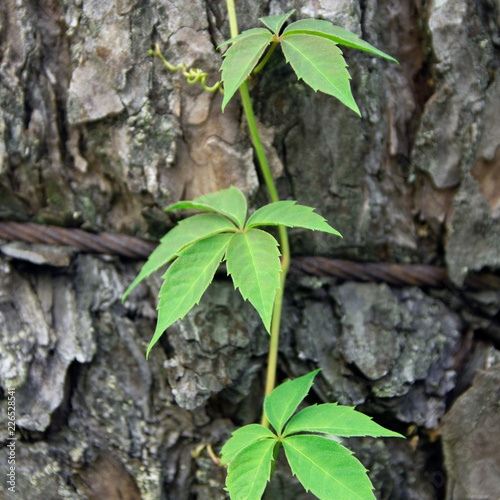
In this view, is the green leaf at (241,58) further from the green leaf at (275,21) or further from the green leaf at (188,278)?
the green leaf at (188,278)

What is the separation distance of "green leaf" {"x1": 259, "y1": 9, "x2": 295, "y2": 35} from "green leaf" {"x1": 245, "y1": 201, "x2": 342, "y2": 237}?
0.35m

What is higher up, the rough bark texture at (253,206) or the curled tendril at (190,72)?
the curled tendril at (190,72)

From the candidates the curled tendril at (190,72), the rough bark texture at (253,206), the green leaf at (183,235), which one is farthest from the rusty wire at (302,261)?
the curled tendril at (190,72)

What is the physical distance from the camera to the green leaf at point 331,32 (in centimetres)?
88

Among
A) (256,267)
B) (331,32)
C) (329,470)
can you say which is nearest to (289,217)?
(256,267)

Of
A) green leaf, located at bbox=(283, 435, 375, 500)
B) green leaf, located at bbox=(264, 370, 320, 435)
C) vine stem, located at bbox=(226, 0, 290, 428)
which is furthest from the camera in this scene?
vine stem, located at bbox=(226, 0, 290, 428)

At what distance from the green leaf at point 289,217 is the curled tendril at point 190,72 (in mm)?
314

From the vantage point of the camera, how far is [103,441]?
1098 mm

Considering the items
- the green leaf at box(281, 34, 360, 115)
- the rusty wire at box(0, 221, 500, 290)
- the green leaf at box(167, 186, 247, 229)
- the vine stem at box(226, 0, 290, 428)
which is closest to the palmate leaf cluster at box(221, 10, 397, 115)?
the green leaf at box(281, 34, 360, 115)

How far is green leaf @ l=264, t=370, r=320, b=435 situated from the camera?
92 cm

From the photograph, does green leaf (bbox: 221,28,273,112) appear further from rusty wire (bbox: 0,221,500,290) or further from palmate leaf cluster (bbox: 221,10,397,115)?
rusty wire (bbox: 0,221,500,290)

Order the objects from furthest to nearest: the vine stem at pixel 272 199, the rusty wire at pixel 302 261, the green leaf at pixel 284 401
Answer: the rusty wire at pixel 302 261
the vine stem at pixel 272 199
the green leaf at pixel 284 401

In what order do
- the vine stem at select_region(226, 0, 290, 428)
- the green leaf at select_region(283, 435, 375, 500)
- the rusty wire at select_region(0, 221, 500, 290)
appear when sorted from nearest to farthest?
the green leaf at select_region(283, 435, 375, 500) < the vine stem at select_region(226, 0, 290, 428) < the rusty wire at select_region(0, 221, 500, 290)

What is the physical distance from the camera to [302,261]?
1149 millimetres
